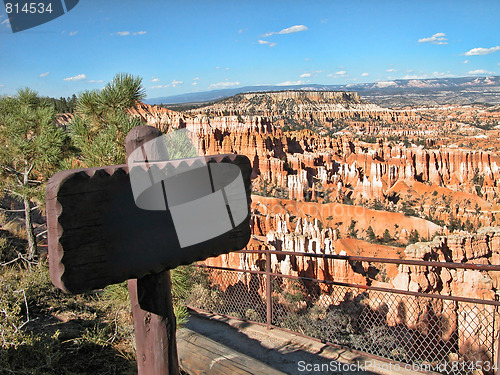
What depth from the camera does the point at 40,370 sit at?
2537mm

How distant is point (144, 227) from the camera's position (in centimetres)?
115

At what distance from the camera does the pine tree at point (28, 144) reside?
4.39m

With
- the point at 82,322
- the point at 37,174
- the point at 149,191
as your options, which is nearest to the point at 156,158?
the point at 149,191

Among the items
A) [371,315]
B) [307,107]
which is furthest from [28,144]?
[307,107]

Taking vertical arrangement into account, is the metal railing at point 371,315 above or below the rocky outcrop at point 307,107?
below

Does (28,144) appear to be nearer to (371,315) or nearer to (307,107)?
(371,315)

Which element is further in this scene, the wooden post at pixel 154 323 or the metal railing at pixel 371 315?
the metal railing at pixel 371 315

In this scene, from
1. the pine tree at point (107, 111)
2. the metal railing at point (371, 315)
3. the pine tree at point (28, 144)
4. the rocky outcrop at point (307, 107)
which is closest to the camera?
the pine tree at point (107, 111)

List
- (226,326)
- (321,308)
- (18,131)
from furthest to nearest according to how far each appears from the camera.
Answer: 1. (321,308)
2. (18,131)
3. (226,326)

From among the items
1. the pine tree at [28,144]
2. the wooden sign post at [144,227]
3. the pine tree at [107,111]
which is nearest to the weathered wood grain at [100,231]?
the wooden sign post at [144,227]

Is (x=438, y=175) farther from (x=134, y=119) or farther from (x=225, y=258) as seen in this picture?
(x=134, y=119)

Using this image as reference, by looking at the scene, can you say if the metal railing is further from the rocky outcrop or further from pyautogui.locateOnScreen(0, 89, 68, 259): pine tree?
the rocky outcrop

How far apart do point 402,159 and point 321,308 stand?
1659 inches

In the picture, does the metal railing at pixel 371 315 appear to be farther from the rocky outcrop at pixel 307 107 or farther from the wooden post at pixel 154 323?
the rocky outcrop at pixel 307 107
